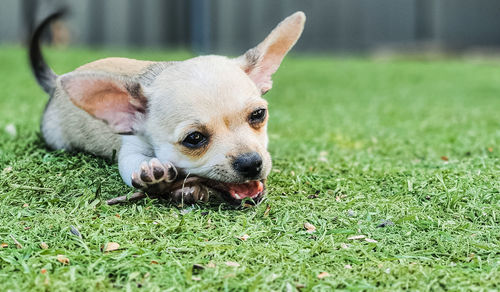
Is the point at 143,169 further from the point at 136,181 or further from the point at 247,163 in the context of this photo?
the point at 247,163

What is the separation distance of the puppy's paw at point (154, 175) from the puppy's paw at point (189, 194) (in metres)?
0.07

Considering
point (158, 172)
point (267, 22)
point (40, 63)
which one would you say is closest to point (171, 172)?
point (158, 172)

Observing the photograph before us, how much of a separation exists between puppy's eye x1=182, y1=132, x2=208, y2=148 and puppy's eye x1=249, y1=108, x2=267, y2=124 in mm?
301

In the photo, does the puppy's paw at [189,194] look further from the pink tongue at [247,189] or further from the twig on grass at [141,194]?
the pink tongue at [247,189]

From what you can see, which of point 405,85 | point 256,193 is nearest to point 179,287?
point 256,193

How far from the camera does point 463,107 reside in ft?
24.4

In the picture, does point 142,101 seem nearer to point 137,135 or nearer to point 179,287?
point 137,135

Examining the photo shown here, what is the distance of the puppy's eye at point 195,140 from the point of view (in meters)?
3.17

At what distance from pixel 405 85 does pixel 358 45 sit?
7669mm

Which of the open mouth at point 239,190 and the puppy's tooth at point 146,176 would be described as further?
the open mouth at point 239,190

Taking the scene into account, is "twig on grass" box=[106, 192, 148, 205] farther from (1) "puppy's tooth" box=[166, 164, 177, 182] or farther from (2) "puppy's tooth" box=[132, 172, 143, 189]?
(1) "puppy's tooth" box=[166, 164, 177, 182]

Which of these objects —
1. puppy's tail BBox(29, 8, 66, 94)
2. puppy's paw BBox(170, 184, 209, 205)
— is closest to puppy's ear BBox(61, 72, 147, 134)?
puppy's paw BBox(170, 184, 209, 205)

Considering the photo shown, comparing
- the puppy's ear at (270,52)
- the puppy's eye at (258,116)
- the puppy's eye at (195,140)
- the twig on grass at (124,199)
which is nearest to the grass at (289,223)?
the twig on grass at (124,199)

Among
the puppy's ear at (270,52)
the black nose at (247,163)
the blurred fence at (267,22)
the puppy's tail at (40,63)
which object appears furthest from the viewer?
the blurred fence at (267,22)
